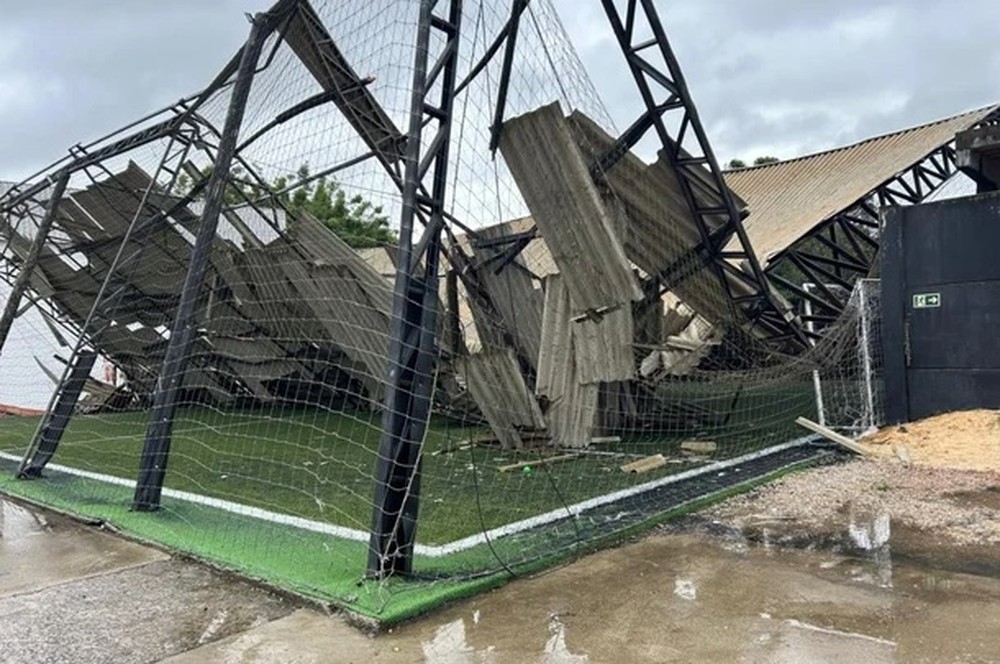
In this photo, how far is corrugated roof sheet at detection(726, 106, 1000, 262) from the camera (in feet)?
36.7

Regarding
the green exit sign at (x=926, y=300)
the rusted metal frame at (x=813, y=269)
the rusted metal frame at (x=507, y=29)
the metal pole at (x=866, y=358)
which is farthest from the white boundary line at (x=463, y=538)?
the rusted metal frame at (x=813, y=269)

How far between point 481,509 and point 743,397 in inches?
213

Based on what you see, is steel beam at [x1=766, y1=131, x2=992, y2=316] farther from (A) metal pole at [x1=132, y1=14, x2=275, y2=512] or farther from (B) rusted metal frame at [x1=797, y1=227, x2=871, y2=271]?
(A) metal pole at [x1=132, y1=14, x2=275, y2=512]

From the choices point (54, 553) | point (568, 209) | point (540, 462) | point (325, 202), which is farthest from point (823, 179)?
point (54, 553)

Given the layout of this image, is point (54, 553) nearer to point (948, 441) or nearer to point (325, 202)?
point (325, 202)

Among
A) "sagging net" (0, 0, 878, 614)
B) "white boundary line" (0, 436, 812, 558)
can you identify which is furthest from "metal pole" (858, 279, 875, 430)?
"white boundary line" (0, 436, 812, 558)

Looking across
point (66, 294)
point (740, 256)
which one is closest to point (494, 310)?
point (740, 256)

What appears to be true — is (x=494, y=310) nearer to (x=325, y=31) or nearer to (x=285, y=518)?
(x=325, y=31)

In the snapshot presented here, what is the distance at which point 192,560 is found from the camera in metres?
4.92

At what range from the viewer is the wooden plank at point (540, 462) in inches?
306

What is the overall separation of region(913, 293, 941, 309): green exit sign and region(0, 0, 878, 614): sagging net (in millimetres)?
601

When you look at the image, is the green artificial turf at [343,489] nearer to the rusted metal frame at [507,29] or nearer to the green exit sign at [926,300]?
the green exit sign at [926,300]

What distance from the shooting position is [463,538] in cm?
525

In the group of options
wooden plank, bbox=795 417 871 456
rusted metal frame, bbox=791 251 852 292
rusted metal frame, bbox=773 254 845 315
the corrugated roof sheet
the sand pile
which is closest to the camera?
the sand pile
